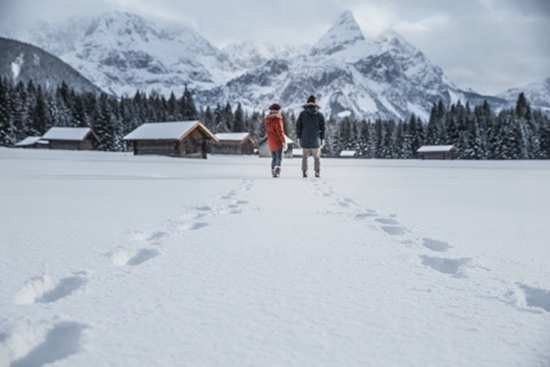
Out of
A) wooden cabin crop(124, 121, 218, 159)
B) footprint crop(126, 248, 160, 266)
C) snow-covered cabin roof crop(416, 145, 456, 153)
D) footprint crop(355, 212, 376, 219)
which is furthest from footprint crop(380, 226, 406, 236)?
snow-covered cabin roof crop(416, 145, 456, 153)

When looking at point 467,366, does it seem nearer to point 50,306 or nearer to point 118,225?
point 50,306

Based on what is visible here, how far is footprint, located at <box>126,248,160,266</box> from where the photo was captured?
2548mm

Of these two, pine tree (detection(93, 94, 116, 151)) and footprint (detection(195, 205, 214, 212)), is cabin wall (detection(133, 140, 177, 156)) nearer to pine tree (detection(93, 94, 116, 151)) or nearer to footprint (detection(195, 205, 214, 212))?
pine tree (detection(93, 94, 116, 151))

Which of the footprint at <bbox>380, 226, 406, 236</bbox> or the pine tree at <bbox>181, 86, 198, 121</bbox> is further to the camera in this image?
the pine tree at <bbox>181, 86, 198, 121</bbox>

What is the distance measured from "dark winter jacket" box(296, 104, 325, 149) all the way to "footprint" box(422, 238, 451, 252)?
8663 millimetres

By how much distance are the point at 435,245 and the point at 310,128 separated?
900cm

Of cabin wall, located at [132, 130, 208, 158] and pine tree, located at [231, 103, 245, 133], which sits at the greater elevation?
pine tree, located at [231, 103, 245, 133]

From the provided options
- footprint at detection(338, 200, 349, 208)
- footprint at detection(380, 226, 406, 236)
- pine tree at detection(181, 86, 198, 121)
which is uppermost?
pine tree at detection(181, 86, 198, 121)

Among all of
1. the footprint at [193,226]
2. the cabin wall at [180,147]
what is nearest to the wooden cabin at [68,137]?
the cabin wall at [180,147]

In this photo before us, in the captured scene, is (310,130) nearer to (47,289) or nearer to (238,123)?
(47,289)

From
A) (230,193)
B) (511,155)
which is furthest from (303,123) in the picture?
(511,155)

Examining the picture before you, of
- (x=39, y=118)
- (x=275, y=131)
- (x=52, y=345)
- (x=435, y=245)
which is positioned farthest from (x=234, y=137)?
(x=52, y=345)

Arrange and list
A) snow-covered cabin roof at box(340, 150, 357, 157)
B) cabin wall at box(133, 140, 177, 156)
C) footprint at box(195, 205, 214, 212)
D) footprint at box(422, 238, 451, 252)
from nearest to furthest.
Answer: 1. footprint at box(422, 238, 451, 252)
2. footprint at box(195, 205, 214, 212)
3. cabin wall at box(133, 140, 177, 156)
4. snow-covered cabin roof at box(340, 150, 357, 157)

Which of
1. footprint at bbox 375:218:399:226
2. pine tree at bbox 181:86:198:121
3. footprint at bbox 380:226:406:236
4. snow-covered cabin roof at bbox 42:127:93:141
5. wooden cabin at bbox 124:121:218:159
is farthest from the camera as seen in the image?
pine tree at bbox 181:86:198:121
